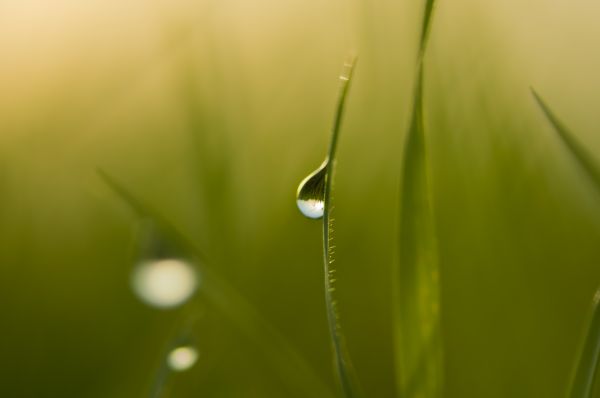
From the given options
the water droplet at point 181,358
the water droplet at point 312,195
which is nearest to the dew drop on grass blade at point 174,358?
the water droplet at point 181,358

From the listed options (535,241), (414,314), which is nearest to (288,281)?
(535,241)

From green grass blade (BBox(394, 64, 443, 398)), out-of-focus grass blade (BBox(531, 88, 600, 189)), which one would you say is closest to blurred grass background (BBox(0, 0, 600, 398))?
out-of-focus grass blade (BBox(531, 88, 600, 189))

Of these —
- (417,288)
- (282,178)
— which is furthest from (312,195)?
(282,178)

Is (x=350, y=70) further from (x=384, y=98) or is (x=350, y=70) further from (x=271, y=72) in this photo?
(x=271, y=72)

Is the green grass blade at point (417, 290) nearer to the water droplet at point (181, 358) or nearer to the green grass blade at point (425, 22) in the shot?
the green grass blade at point (425, 22)

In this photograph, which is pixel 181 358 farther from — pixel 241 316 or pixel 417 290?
pixel 417 290

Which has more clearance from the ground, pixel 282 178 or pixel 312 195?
pixel 312 195

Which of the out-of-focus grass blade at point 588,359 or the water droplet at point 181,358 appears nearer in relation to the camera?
the out-of-focus grass blade at point 588,359
